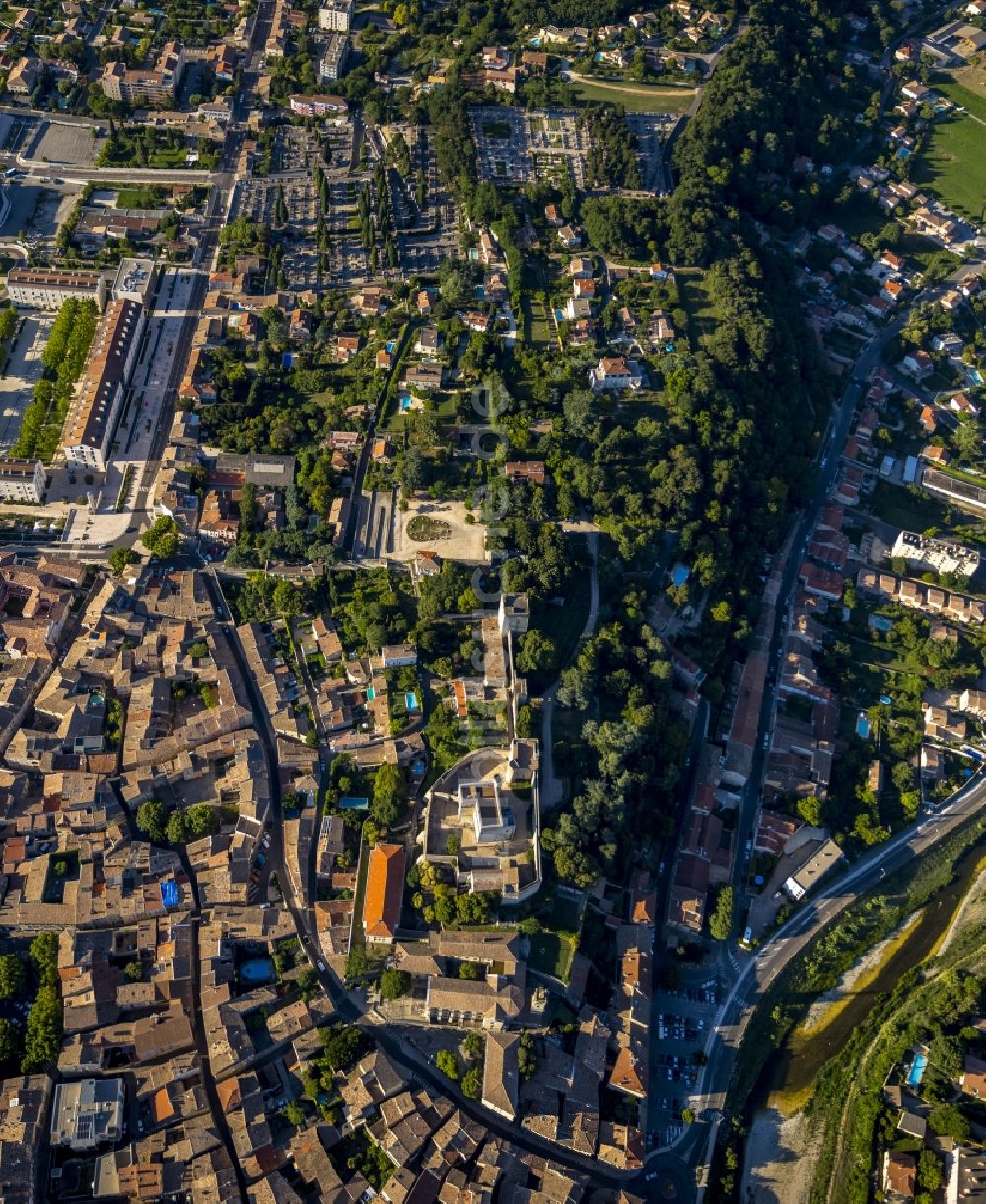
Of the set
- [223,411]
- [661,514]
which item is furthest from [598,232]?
[223,411]

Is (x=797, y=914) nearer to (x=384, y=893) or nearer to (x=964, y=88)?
(x=384, y=893)

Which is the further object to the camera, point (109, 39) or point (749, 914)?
point (109, 39)

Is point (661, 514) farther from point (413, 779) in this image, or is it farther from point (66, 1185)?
point (66, 1185)

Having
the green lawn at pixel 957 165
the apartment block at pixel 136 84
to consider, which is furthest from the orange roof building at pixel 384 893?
the green lawn at pixel 957 165

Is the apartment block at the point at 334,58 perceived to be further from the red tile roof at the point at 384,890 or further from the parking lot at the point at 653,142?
the red tile roof at the point at 384,890

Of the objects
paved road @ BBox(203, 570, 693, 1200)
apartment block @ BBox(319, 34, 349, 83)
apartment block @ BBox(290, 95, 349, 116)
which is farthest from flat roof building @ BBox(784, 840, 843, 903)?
apartment block @ BBox(319, 34, 349, 83)

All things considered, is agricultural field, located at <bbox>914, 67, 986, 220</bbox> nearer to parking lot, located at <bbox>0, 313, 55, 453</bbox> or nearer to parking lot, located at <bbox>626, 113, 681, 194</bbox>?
parking lot, located at <bbox>626, 113, 681, 194</bbox>
